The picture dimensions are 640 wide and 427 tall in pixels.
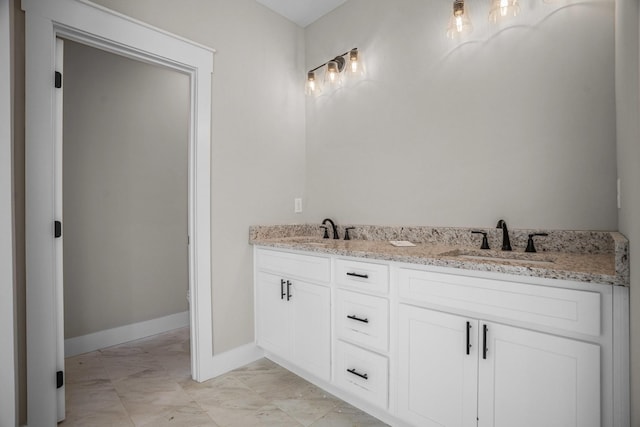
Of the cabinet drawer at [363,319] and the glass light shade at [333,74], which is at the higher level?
the glass light shade at [333,74]

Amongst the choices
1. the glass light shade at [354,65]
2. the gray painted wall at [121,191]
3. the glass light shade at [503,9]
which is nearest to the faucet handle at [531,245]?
the glass light shade at [503,9]

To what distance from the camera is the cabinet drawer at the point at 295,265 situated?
6.41 ft

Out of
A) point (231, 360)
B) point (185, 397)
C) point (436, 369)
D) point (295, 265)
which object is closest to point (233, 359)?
point (231, 360)

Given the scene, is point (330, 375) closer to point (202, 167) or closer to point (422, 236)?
point (422, 236)

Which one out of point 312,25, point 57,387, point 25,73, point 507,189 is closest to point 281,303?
point 57,387

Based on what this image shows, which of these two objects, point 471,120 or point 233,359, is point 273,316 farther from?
point 471,120

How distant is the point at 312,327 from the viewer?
79.6 inches

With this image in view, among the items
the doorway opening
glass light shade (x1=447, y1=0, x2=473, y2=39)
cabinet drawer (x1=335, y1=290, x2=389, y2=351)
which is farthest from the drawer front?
the doorway opening

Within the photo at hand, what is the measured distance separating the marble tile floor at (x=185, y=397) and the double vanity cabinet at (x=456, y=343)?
154mm

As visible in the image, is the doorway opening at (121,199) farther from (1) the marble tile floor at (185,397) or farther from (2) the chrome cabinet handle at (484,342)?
(2) the chrome cabinet handle at (484,342)

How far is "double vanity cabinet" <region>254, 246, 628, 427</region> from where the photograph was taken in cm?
108

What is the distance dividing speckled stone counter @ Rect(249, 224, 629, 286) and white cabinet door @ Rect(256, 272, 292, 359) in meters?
0.29

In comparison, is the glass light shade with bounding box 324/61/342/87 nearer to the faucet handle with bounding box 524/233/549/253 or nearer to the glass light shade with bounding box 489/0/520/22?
the glass light shade with bounding box 489/0/520/22

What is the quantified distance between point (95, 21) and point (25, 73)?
0.47m
